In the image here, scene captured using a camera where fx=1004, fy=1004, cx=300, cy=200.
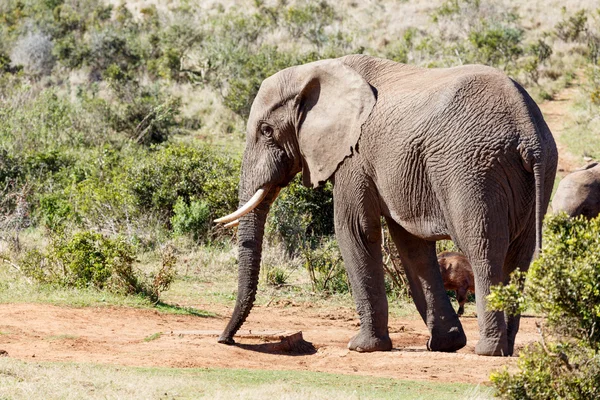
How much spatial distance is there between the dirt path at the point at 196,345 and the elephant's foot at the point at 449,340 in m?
0.15

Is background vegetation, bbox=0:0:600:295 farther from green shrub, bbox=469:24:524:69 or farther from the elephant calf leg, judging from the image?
the elephant calf leg

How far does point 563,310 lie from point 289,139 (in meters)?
4.39

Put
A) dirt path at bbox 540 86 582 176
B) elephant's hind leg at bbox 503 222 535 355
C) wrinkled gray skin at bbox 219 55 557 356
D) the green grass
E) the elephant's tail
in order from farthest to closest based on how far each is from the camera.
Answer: dirt path at bbox 540 86 582 176 < elephant's hind leg at bbox 503 222 535 355 < wrinkled gray skin at bbox 219 55 557 356 < the elephant's tail < the green grass

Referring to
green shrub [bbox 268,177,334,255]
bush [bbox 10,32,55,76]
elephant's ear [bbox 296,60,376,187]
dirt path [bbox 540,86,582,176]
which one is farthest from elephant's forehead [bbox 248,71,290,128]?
bush [bbox 10,32,55,76]

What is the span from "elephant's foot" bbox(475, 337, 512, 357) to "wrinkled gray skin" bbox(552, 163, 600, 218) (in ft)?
22.8

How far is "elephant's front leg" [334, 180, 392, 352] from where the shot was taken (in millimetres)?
9266

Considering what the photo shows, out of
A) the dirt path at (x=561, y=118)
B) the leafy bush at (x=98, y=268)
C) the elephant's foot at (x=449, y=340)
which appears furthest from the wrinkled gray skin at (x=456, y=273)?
the dirt path at (x=561, y=118)

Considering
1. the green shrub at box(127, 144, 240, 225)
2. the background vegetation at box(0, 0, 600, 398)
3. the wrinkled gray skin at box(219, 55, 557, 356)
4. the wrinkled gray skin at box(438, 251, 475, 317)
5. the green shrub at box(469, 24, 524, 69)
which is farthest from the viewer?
the green shrub at box(469, 24, 524, 69)

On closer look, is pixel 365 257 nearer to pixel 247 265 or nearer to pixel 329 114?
pixel 247 265

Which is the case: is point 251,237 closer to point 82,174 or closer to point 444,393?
point 444,393

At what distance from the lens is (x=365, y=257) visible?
371 inches

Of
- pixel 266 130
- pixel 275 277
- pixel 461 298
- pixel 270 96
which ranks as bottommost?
pixel 461 298

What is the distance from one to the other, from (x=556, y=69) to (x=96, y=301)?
24.2 meters

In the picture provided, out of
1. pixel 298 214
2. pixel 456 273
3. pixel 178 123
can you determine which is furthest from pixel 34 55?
pixel 456 273
